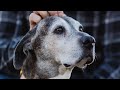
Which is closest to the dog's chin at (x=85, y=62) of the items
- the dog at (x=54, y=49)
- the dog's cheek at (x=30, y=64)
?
the dog at (x=54, y=49)

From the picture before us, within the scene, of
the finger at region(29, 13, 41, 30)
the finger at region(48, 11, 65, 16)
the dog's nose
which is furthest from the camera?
the finger at region(48, 11, 65, 16)

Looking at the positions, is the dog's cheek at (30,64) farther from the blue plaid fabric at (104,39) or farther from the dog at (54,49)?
the blue plaid fabric at (104,39)

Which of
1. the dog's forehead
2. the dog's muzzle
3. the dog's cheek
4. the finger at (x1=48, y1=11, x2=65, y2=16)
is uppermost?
the finger at (x1=48, y1=11, x2=65, y2=16)

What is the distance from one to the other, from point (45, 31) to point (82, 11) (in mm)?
579

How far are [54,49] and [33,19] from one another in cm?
41

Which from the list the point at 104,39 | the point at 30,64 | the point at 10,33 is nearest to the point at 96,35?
the point at 104,39

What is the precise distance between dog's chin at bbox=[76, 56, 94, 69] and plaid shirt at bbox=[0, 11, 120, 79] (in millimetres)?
79

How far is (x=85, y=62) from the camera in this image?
603 cm

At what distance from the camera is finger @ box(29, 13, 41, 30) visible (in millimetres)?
6075

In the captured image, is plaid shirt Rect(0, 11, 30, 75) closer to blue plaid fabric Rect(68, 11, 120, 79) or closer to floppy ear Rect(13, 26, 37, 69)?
floppy ear Rect(13, 26, 37, 69)

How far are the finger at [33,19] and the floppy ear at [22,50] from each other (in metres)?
0.08

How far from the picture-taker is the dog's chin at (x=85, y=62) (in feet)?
19.6

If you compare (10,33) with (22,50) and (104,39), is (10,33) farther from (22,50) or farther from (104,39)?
(104,39)

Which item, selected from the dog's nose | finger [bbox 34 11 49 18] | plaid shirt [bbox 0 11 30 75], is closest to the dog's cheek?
plaid shirt [bbox 0 11 30 75]
